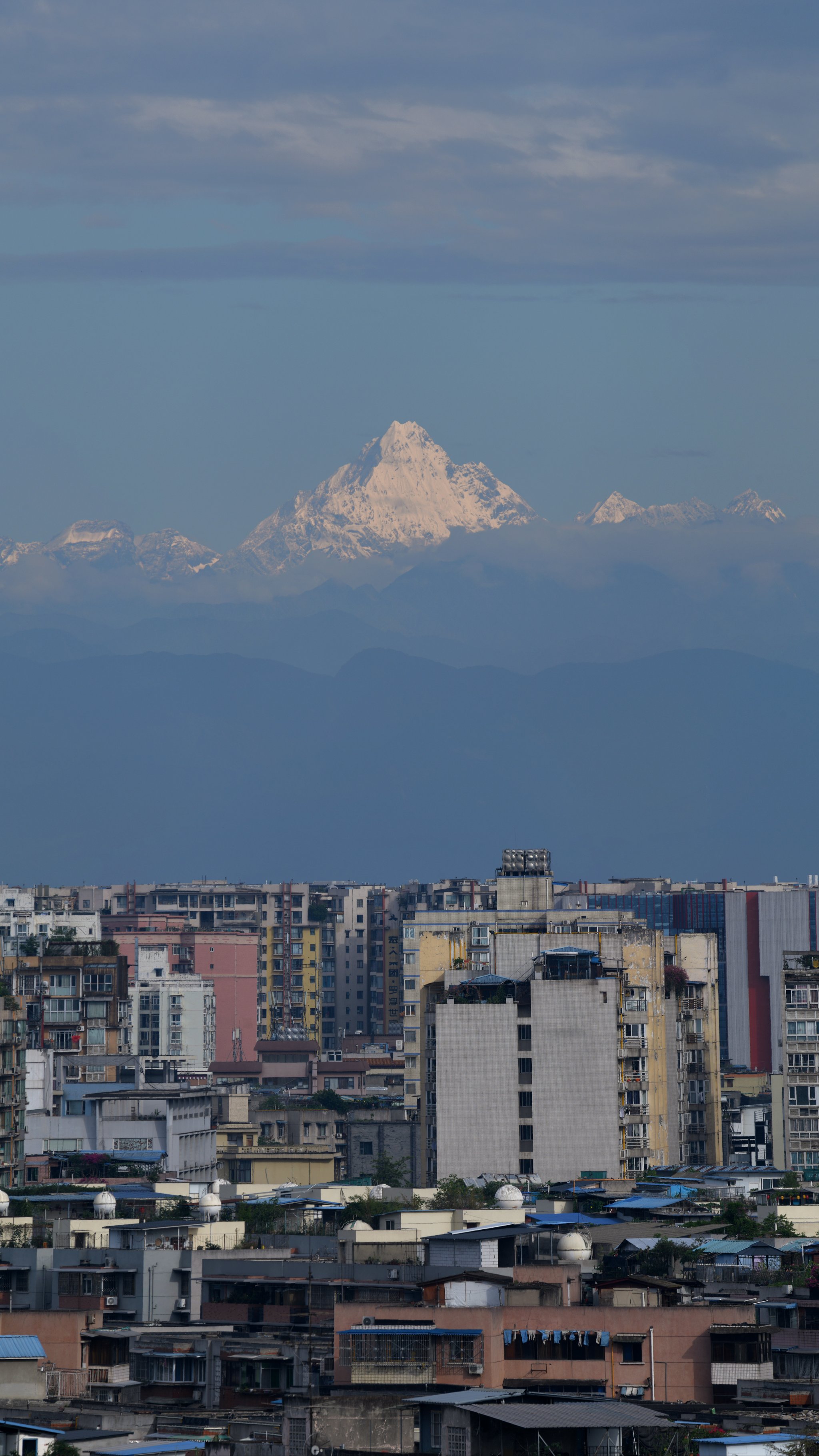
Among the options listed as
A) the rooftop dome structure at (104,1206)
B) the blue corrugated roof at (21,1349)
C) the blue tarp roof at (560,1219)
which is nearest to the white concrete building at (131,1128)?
the rooftop dome structure at (104,1206)

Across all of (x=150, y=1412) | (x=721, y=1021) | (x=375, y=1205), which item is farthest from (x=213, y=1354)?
(x=721, y=1021)

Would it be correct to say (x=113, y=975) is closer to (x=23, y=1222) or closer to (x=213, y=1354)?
(x=23, y=1222)

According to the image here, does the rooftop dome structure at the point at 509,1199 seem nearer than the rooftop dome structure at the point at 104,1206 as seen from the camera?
Yes

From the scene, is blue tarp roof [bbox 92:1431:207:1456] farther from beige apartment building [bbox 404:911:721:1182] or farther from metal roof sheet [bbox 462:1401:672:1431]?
beige apartment building [bbox 404:911:721:1182]

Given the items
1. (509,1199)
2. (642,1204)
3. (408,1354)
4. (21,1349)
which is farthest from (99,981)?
(408,1354)

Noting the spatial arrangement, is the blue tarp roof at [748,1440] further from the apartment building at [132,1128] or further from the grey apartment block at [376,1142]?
the grey apartment block at [376,1142]
